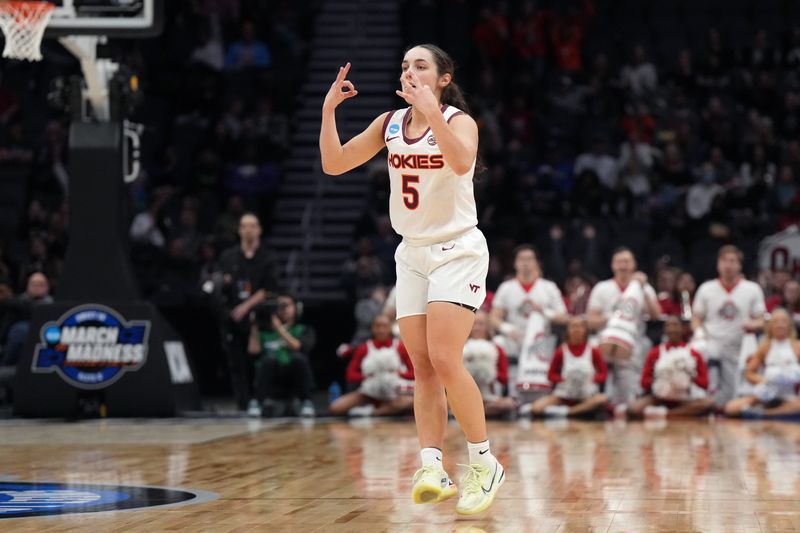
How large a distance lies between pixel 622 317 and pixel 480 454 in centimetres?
752

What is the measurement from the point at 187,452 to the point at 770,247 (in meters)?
9.36

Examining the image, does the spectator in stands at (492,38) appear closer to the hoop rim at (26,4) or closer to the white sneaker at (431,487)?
A: the hoop rim at (26,4)

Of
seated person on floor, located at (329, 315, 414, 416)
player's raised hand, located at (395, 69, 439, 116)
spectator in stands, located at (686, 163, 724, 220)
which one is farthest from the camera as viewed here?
spectator in stands, located at (686, 163, 724, 220)

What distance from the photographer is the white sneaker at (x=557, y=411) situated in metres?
13.1

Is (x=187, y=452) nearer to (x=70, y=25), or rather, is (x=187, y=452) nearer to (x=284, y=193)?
(x=70, y=25)

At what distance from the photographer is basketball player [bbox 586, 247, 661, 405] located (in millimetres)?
13172

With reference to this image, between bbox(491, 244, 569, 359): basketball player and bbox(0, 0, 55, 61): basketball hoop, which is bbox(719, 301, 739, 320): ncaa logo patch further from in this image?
bbox(0, 0, 55, 61): basketball hoop

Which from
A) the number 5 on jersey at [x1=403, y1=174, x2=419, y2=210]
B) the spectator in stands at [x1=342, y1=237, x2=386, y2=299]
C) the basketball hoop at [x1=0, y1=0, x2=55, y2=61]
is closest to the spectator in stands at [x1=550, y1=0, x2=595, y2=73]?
the spectator in stands at [x1=342, y1=237, x2=386, y2=299]

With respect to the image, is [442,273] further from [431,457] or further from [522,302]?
[522,302]

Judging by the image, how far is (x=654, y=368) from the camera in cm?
1328

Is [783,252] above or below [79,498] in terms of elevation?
above

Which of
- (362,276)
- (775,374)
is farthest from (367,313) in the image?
(775,374)

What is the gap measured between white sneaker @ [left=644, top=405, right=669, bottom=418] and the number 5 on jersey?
789 centimetres

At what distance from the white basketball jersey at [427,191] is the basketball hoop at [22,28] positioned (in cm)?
550
